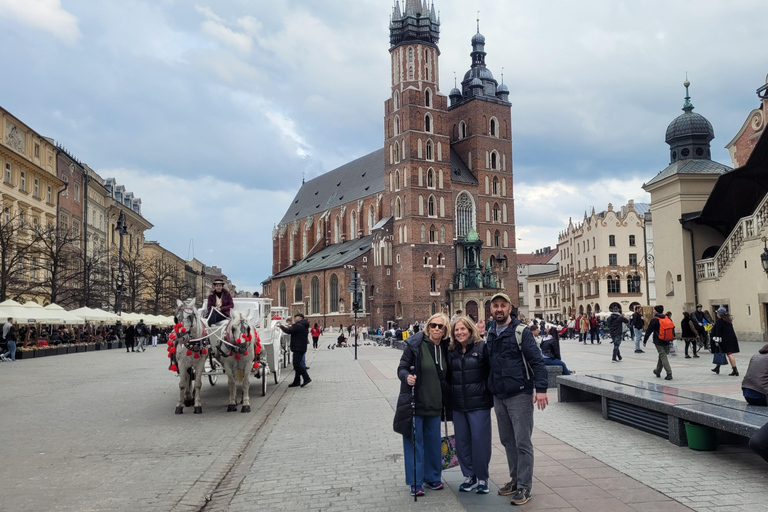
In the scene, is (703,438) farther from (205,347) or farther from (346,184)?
(346,184)

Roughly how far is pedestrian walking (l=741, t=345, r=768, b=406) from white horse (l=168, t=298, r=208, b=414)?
7.53 metres

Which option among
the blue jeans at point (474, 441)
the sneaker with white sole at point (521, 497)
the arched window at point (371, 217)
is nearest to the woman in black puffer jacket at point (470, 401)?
the blue jeans at point (474, 441)

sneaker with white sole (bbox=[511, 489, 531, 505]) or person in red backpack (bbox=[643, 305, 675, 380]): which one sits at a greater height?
person in red backpack (bbox=[643, 305, 675, 380])

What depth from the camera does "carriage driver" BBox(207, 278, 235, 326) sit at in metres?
10.7

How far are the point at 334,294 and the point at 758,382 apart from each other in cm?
6461

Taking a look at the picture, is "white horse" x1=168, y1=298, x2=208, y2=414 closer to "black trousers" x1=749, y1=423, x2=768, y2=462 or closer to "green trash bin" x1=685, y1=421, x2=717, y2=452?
"green trash bin" x1=685, y1=421, x2=717, y2=452

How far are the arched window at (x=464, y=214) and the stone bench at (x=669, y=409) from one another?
58216mm

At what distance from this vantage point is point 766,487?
5656 mm

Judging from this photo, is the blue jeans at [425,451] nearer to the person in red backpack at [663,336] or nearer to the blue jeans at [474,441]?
the blue jeans at [474,441]

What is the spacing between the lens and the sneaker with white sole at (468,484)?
571 centimetres

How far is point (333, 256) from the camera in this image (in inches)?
3002

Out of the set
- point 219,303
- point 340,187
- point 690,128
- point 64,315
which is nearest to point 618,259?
point 340,187

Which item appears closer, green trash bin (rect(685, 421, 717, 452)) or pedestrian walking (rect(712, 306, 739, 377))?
green trash bin (rect(685, 421, 717, 452))

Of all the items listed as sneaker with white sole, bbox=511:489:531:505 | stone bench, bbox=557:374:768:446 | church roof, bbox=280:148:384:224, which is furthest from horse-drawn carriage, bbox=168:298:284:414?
church roof, bbox=280:148:384:224
